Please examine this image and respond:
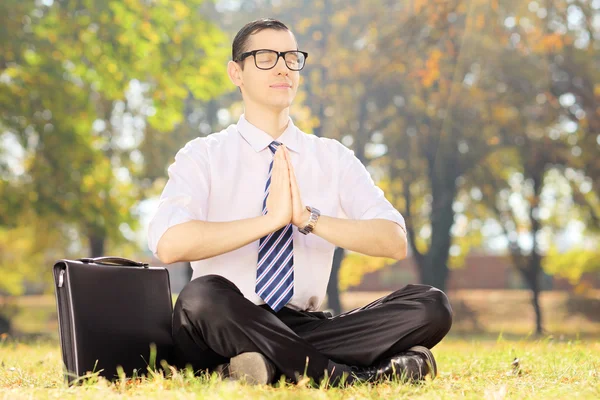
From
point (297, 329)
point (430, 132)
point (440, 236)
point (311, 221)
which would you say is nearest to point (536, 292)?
point (440, 236)

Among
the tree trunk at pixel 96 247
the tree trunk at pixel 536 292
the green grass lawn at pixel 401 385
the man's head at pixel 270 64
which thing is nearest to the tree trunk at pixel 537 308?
the tree trunk at pixel 536 292

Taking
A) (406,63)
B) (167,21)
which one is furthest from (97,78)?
(406,63)

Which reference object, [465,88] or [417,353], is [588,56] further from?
[417,353]

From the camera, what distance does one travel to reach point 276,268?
3.72 m

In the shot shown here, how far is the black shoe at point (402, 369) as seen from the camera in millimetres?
3504

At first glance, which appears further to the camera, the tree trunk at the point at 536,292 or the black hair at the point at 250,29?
the tree trunk at the point at 536,292

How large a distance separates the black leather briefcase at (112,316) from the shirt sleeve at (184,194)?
0.72 feet

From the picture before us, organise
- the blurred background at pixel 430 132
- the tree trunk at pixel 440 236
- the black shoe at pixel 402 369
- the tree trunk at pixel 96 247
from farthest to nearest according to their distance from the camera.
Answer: the tree trunk at pixel 440 236, the tree trunk at pixel 96 247, the blurred background at pixel 430 132, the black shoe at pixel 402 369

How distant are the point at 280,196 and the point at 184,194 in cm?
48

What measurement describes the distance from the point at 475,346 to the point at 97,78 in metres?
9.72

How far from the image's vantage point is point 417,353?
3.63 m

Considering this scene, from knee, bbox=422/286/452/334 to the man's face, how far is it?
49.0 inches

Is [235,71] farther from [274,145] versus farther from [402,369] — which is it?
[402,369]

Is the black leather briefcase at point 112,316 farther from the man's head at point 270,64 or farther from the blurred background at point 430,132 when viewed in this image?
the blurred background at point 430,132
